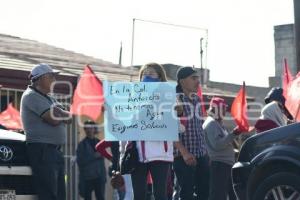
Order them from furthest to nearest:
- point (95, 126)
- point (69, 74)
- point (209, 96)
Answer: point (209, 96)
point (69, 74)
point (95, 126)

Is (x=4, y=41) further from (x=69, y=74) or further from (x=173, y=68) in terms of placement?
(x=173, y=68)

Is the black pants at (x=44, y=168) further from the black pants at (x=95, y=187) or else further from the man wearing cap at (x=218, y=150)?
the black pants at (x=95, y=187)

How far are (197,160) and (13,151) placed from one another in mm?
2116

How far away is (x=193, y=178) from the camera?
7895 millimetres

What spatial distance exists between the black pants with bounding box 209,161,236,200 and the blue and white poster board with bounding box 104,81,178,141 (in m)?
2.25

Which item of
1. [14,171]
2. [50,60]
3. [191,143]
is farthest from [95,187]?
[14,171]

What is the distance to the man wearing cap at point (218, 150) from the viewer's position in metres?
9.34

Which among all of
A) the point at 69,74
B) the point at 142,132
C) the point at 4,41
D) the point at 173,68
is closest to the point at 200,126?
the point at 142,132

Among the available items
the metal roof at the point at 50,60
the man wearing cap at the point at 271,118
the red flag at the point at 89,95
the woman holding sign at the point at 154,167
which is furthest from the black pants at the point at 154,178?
the metal roof at the point at 50,60

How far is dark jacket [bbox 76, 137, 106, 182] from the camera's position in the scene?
40.9ft

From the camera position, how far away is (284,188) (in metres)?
7.19

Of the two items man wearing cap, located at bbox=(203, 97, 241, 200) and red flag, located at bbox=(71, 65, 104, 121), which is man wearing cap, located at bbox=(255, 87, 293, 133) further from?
red flag, located at bbox=(71, 65, 104, 121)

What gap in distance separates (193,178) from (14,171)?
2.01m

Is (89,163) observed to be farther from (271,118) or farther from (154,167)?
(154,167)
